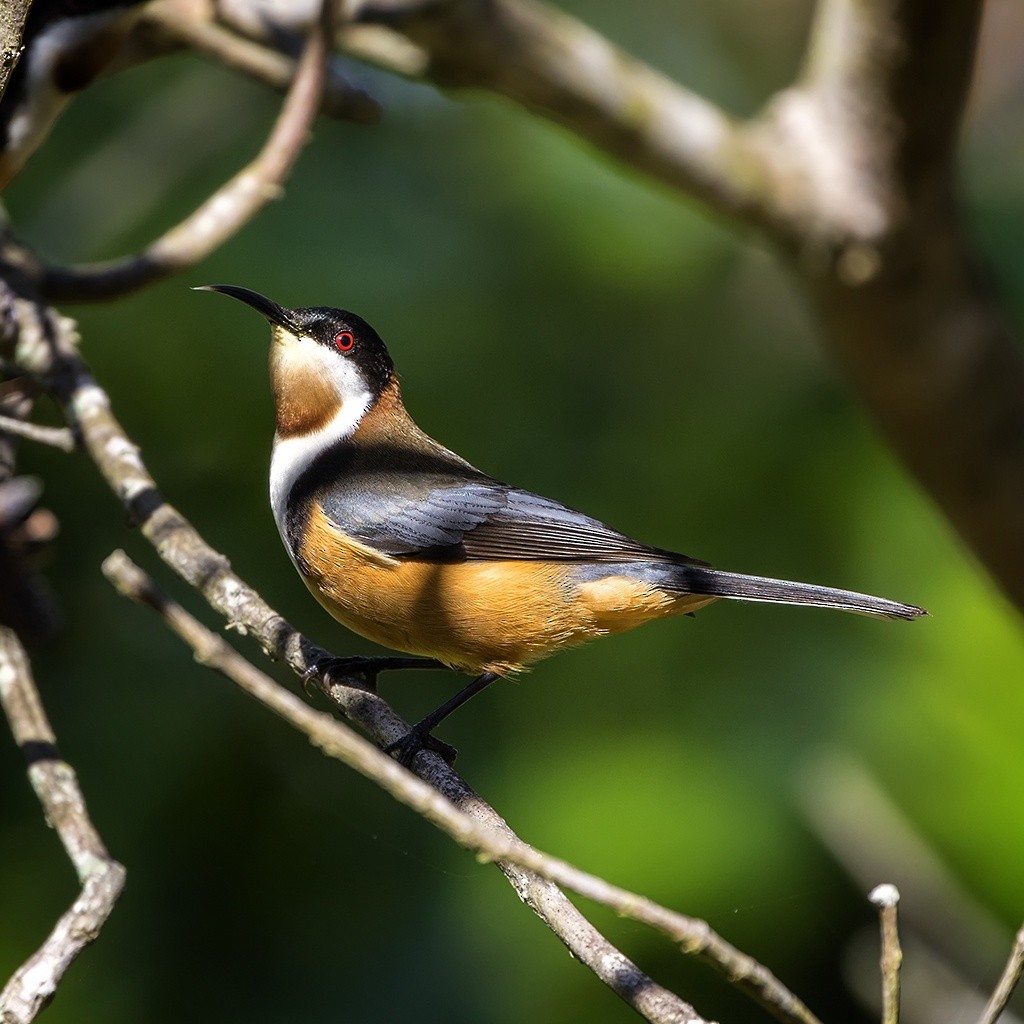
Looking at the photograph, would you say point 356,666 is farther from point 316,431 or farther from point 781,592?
point 781,592

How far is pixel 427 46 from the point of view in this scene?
163 inches

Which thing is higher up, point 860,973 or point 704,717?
point 704,717

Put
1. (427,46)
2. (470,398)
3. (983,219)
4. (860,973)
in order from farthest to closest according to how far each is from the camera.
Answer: (983,219)
(470,398)
(860,973)
(427,46)

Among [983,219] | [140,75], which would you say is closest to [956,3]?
[983,219]

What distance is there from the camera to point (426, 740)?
2.94m

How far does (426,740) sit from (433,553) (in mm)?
452

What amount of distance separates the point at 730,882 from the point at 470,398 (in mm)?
2440

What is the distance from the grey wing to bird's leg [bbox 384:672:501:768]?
1.03 ft

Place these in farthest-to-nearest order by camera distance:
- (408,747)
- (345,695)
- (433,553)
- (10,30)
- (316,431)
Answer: (316,431)
(433,553)
(345,695)
(408,747)
(10,30)

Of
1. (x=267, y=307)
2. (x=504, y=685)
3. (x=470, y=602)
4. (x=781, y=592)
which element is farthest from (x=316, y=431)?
(x=504, y=685)

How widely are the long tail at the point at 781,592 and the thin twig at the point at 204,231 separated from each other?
1476 mm

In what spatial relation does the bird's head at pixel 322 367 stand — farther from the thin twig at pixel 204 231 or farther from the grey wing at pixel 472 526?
the thin twig at pixel 204 231

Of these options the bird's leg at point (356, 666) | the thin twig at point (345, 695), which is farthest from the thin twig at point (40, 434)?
the bird's leg at point (356, 666)

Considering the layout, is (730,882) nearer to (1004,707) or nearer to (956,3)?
(1004,707)
